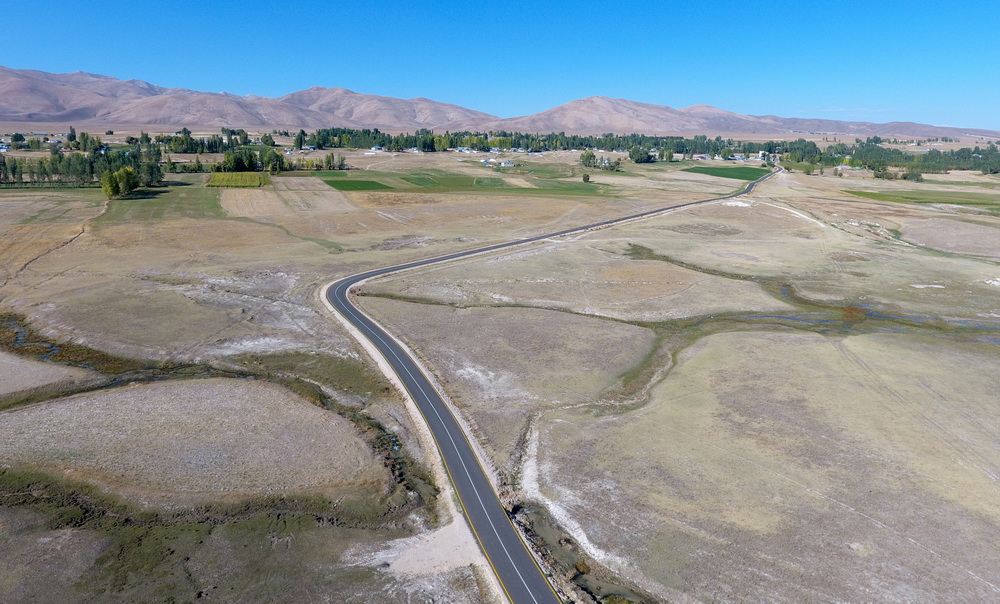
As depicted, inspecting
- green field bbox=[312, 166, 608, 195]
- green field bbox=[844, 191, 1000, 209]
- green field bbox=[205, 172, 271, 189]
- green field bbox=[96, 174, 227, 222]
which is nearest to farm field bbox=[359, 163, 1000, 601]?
green field bbox=[96, 174, 227, 222]

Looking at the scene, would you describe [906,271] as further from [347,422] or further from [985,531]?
[347,422]

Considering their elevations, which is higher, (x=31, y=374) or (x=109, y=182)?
(x=109, y=182)

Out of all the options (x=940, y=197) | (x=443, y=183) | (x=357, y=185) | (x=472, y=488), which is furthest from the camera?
(x=443, y=183)

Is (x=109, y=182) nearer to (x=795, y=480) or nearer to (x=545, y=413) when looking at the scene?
(x=545, y=413)

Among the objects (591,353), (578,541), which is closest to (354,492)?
(578,541)

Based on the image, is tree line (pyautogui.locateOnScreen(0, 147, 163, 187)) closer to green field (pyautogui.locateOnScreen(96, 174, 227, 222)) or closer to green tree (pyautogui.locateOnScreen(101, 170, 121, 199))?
green field (pyautogui.locateOnScreen(96, 174, 227, 222))

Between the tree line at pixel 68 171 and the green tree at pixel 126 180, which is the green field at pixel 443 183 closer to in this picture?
the tree line at pixel 68 171

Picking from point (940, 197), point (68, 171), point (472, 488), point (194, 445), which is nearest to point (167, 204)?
point (68, 171)

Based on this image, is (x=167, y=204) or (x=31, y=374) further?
(x=167, y=204)
